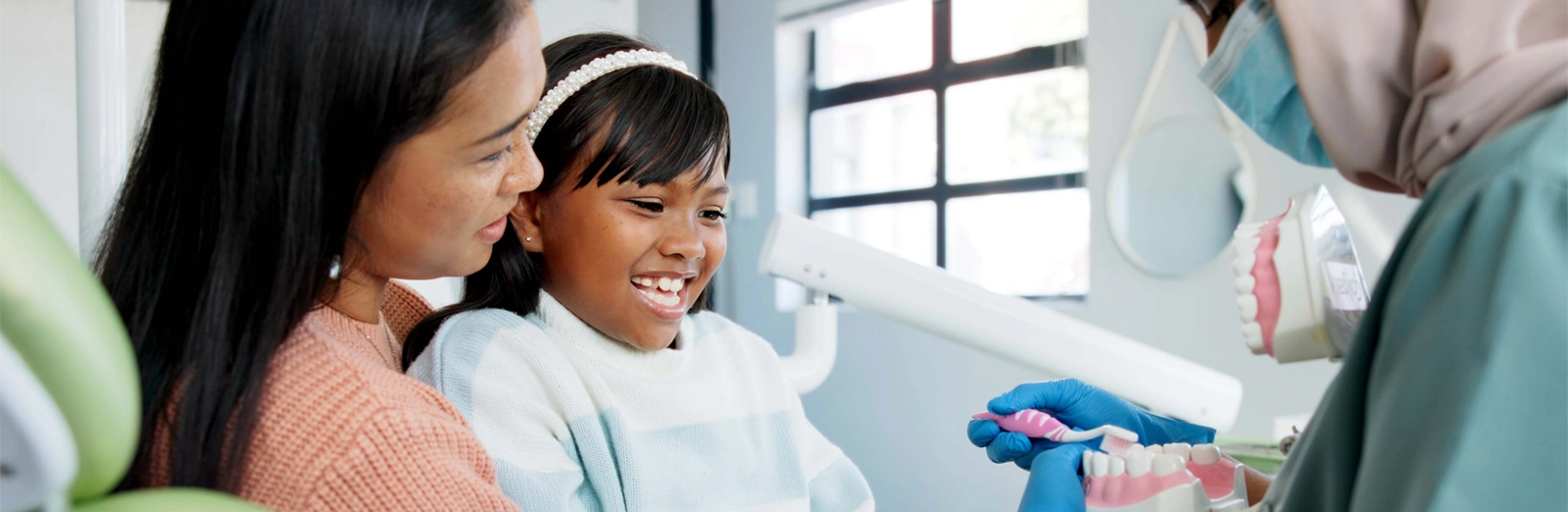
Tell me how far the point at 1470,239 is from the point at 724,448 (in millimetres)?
767

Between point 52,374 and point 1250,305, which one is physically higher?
point 52,374

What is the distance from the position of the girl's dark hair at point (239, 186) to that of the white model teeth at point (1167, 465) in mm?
664

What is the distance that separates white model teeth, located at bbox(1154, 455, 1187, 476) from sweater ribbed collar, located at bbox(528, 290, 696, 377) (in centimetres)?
51

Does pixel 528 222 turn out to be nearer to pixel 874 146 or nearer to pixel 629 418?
pixel 629 418

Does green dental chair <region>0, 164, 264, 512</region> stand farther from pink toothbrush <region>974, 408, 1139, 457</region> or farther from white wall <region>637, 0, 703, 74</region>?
white wall <region>637, 0, 703, 74</region>

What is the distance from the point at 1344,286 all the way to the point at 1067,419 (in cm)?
49

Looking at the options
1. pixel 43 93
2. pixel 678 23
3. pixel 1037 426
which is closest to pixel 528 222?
pixel 1037 426

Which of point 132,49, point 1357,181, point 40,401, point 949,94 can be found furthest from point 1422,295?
point 949,94

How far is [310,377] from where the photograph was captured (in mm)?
625

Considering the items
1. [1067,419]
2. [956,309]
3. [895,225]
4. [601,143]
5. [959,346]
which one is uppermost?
[601,143]

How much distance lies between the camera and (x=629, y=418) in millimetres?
1013

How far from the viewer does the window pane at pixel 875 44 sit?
141 inches

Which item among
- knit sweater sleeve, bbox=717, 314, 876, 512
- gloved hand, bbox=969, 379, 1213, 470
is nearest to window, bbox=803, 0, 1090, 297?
gloved hand, bbox=969, 379, 1213, 470

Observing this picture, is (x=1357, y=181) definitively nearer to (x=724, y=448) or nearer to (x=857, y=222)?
(x=724, y=448)
